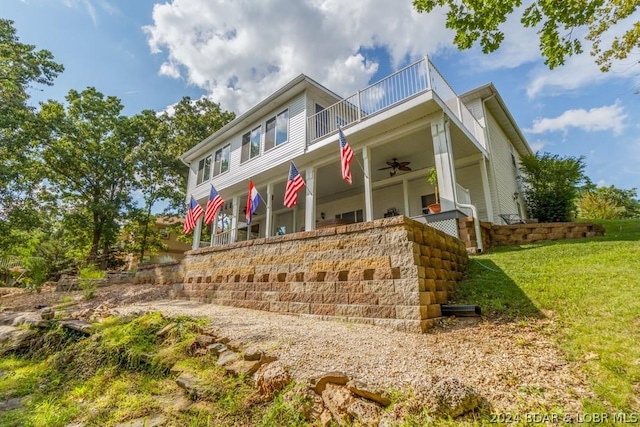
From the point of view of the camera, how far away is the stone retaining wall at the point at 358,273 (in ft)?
11.5

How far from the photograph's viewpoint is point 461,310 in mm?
3475

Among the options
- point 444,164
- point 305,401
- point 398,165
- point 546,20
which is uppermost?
point 546,20

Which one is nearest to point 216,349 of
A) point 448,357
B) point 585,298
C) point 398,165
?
point 448,357

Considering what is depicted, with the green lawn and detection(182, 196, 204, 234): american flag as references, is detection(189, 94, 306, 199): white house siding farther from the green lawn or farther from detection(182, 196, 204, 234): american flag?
the green lawn

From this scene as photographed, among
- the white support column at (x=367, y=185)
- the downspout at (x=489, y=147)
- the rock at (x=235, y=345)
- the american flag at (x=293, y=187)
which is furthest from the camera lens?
the downspout at (x=489, y=147)

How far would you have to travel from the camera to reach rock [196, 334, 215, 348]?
10.4 feet

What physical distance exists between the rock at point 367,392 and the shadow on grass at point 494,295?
2238 mm

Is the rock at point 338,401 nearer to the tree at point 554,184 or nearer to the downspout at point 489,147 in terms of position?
the downspout at point 489,147

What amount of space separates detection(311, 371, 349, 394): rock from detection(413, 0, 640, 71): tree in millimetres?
6183

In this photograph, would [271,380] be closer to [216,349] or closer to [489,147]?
[216,349]

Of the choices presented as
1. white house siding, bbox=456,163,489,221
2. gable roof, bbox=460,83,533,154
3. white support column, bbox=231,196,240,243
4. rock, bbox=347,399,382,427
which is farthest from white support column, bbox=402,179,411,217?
rock, bbox=347,399,382,427

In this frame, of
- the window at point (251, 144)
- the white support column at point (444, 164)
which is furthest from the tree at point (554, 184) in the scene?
the window at point (251, 144)

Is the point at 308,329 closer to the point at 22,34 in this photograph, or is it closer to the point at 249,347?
the point at 249,347

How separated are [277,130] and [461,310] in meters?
8.82
